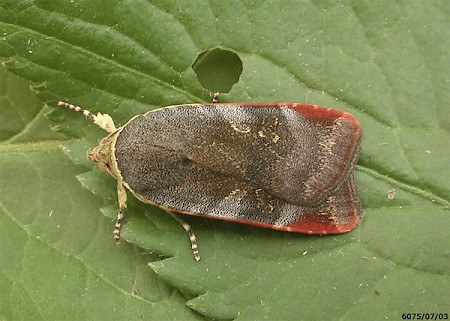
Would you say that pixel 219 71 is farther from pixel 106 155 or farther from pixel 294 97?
pixel 106 155

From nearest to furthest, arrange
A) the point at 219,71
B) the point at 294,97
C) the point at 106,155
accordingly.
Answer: the point at 294,97 < the point at 106,155 < the point at 219,71

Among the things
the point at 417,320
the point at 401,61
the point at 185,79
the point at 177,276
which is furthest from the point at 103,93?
the point at 417,320

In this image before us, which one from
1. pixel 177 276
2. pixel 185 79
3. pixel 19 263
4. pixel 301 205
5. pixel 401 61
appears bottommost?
pixel 19 263

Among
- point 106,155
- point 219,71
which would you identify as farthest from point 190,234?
point 219,71

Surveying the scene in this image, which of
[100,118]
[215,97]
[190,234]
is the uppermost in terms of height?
[215,97]

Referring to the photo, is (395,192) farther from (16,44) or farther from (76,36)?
(16,44)

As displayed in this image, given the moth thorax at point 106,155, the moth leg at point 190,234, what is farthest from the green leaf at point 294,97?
the moth thorax at point 106,155
